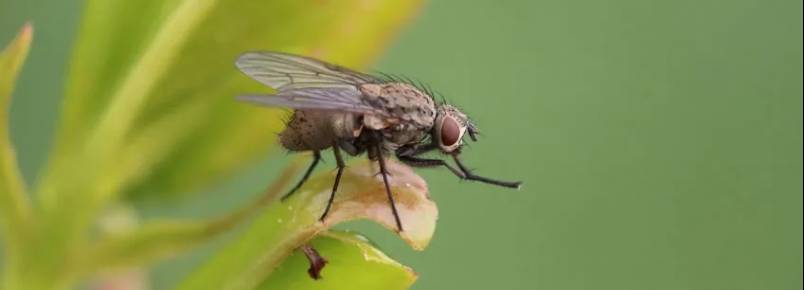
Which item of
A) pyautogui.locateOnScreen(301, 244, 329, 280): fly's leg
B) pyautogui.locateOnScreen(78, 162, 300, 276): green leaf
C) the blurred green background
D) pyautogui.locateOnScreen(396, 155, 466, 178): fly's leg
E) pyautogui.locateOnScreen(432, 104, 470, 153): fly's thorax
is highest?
pyautogui.locateOnScreen(301, 244, 329, 280): fly's leg

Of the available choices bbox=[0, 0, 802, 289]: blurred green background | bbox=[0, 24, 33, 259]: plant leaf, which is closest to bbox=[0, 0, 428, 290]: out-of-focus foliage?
bbox=[0, 24, 33, 259]: plant leaf

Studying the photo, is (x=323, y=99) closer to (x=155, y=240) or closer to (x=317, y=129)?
(x=317, y=129)

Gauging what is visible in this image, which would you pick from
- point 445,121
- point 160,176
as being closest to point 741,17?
point 445,121

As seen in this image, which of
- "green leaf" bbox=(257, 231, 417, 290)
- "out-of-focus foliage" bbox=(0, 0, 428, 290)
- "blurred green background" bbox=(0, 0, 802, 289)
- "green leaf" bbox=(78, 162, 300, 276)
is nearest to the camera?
"green leaf" bbox=(257, 231, 417, 290)

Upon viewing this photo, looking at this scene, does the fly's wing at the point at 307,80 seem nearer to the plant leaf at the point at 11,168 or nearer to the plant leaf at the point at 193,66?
the plant leaf at the point at 193,66

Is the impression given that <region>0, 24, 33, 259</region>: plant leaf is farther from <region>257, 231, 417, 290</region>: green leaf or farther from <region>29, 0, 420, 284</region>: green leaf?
<region>257, 231, 417, 290</region>: green leaf

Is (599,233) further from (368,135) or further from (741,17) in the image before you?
(368,135)

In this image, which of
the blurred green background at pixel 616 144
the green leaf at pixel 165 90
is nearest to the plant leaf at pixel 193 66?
the green leaf at pixel 165 90
